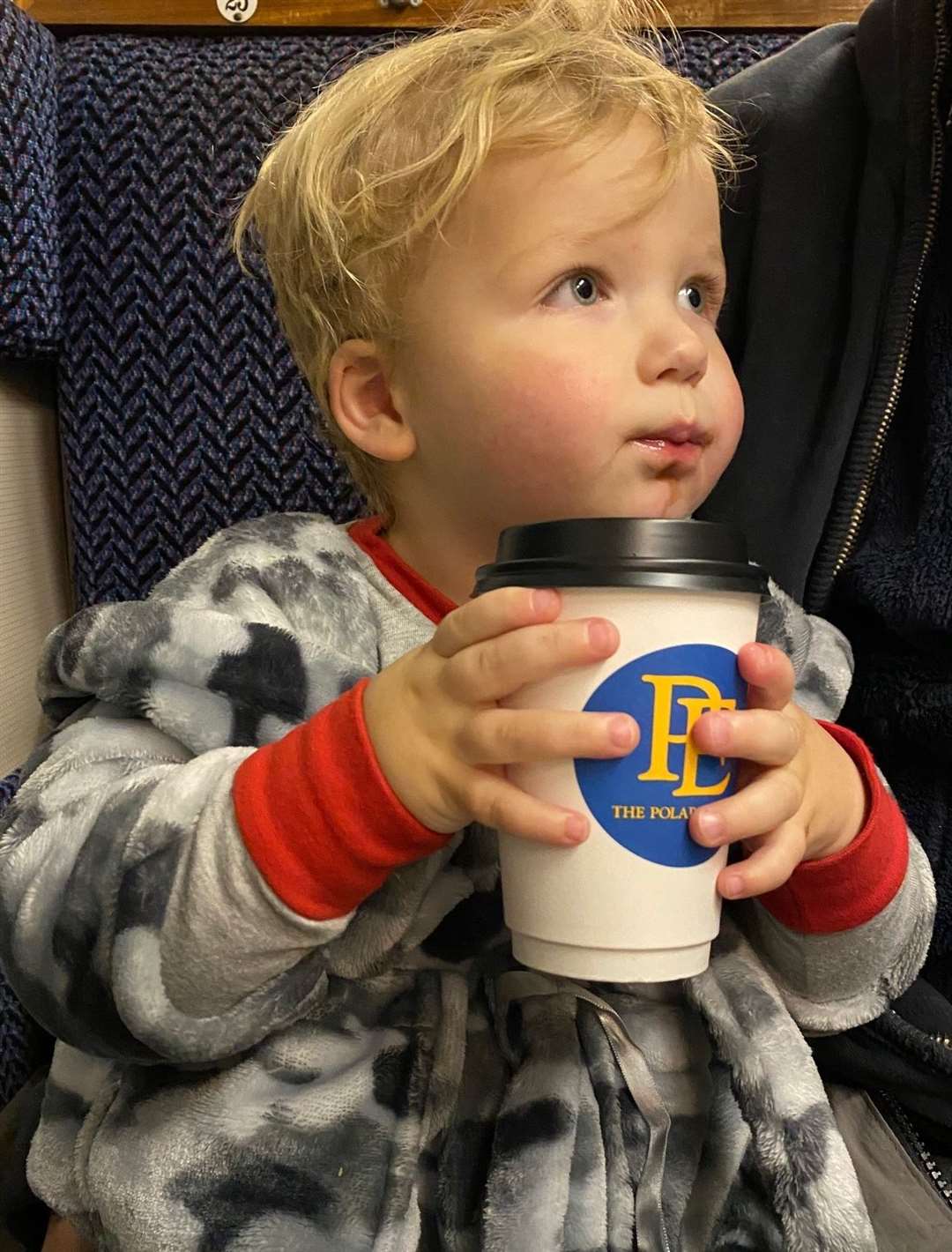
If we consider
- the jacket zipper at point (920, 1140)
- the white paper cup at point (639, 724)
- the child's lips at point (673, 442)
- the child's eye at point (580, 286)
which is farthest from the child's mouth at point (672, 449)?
the jacket zipper at point (920, 1140)

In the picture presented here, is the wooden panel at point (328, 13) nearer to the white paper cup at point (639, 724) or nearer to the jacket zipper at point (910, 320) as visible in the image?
the jacket zipper at point (910, 320)

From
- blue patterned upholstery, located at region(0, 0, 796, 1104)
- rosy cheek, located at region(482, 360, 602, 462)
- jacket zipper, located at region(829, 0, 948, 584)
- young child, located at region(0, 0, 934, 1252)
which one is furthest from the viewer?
blue patterned upholstery, located at region(0, 0, 796, 1104)

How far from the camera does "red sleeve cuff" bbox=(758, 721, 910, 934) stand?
2.12 ft

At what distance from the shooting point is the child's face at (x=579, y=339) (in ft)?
2.29

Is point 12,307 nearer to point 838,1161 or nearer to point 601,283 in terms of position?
point 601,283

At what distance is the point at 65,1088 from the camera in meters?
0.76

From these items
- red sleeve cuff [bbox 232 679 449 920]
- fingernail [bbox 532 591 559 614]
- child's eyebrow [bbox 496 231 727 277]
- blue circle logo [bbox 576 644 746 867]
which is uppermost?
child's eyebrow [bbox 496 231 727 277]

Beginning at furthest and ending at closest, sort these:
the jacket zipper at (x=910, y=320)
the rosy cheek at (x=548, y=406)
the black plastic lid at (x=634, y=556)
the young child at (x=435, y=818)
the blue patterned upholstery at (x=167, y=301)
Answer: the blue patterned upholstery at (x=167, y=301) → the jacket zipper at (x=910, y=320) → the rosy cheek at (x=548, y=406) → the young child at (x=435, y=818) → the black plastic lid at (x=634, y=556)

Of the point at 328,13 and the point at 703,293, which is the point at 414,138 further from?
the point at 328,13

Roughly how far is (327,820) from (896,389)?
614 millimetres

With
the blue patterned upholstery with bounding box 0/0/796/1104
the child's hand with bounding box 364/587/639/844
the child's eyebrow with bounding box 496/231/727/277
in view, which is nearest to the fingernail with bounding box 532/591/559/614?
the child's hand with bounding box 364/587/639/844

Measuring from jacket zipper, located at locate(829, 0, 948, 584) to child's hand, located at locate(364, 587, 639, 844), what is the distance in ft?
1.64

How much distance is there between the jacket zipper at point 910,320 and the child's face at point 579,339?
0.19m

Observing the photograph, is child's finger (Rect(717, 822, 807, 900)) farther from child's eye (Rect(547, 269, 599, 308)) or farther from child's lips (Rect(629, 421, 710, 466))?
child's eye (Rect(547, 269, 599, 308))
